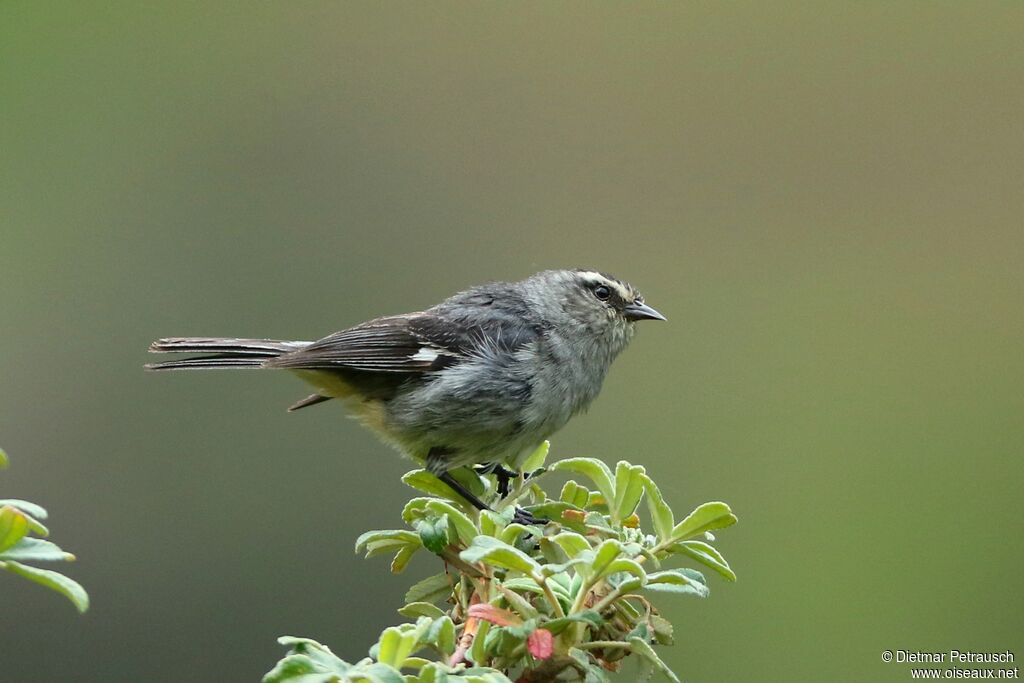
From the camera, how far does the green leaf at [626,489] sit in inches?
69.6

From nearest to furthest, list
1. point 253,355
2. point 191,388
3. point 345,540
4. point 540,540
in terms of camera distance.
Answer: point 540,540, point 253,355, point 345,540, point 191,388

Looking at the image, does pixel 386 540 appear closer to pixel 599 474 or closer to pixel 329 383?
pixel 599 474

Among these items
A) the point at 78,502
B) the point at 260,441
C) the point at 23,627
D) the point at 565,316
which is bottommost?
the point at 23,627

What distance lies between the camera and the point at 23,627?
17.9 ft

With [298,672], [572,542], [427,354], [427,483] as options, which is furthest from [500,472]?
[298,672]

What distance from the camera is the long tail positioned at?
331 cm

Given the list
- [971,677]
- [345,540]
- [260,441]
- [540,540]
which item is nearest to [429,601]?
[540,540]

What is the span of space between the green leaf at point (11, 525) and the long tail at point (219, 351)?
199 centimetres

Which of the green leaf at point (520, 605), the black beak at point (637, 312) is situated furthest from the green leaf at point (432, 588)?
Answer: the black beak at point (637, 312)

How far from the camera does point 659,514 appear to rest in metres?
1.71

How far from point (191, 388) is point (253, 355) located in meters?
2.98

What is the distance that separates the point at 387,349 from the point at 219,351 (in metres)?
0.53

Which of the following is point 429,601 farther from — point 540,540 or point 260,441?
point 260,441

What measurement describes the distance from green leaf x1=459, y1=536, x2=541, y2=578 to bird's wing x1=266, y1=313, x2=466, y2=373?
2.01 metres
